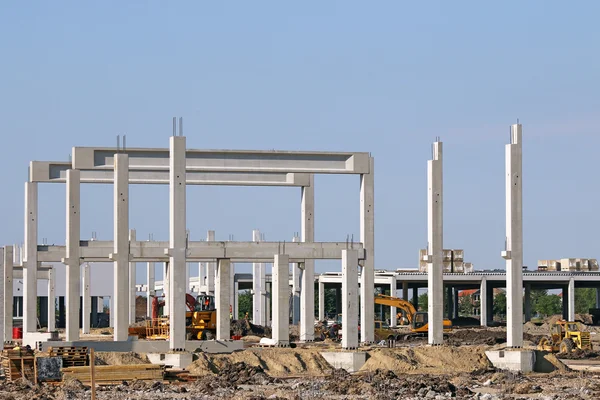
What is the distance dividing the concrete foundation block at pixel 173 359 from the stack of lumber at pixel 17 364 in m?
4.65

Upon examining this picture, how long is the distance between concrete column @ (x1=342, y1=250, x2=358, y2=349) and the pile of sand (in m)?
1.15

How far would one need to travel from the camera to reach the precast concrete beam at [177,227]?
38562 mm

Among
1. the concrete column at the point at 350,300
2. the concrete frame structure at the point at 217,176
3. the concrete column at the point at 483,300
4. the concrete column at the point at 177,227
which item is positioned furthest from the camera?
the concrete column at the point at 483,300

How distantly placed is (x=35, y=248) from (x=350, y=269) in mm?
18618

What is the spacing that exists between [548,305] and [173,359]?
110 meters

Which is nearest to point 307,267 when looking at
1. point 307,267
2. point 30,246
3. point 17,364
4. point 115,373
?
point 307,267

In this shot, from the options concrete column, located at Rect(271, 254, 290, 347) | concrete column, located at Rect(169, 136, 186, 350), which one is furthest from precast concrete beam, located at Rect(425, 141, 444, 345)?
concrete column, located at Rect(169, 136, 186, 350)

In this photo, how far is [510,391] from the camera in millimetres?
31625

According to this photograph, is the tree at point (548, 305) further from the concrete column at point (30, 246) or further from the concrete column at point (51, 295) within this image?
the concrete column at point (30, 246)

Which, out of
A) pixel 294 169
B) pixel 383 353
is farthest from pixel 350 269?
pixel 294 169

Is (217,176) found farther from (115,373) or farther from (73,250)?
(115,373)

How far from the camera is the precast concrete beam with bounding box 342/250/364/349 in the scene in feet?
131

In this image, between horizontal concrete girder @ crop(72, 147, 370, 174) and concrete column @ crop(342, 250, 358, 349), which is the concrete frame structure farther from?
concrete column @ crop(342, 250, 358, 349)

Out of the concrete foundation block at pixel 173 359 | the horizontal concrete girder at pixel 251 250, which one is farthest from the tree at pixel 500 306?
the concrete foundation block at pixel 173 359
